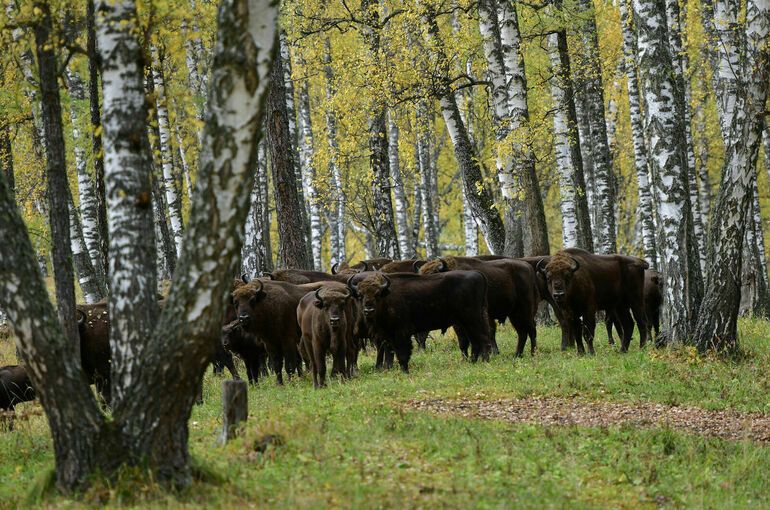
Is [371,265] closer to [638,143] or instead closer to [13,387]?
[638,143]

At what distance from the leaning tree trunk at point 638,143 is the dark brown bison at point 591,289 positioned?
314 centimetres

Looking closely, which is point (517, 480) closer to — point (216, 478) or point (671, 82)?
point (216, 478)

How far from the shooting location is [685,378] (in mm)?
14750

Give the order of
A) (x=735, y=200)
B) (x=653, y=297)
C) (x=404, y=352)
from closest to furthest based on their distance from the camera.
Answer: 1. (x=735, y=200)
2. (x=404, y=352)
3. (x=653, y=297)

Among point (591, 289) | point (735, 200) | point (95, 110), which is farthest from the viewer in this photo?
point (591, 289)

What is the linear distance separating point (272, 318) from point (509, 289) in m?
4.82

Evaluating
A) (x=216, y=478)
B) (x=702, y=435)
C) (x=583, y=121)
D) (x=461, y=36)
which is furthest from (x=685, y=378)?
(x=583, y=121)

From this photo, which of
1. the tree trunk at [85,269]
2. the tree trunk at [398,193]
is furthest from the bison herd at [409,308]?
the tree trunk at [398,193]

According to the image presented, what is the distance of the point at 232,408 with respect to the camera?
10.2 meters

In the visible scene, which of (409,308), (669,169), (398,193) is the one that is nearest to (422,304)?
(409,308)

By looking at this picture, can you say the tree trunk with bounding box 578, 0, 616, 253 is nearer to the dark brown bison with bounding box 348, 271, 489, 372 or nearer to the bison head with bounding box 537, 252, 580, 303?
the bison head with bounding box 537, 252, 580, 303

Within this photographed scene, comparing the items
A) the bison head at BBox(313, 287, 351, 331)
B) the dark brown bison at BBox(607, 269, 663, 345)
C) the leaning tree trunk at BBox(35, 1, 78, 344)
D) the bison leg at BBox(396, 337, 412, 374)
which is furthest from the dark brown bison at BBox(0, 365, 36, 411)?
the dark brown bison at BBox(607, 269, 663, 345)

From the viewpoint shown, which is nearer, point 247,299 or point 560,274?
point 247,299

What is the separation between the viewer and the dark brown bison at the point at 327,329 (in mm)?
16047
